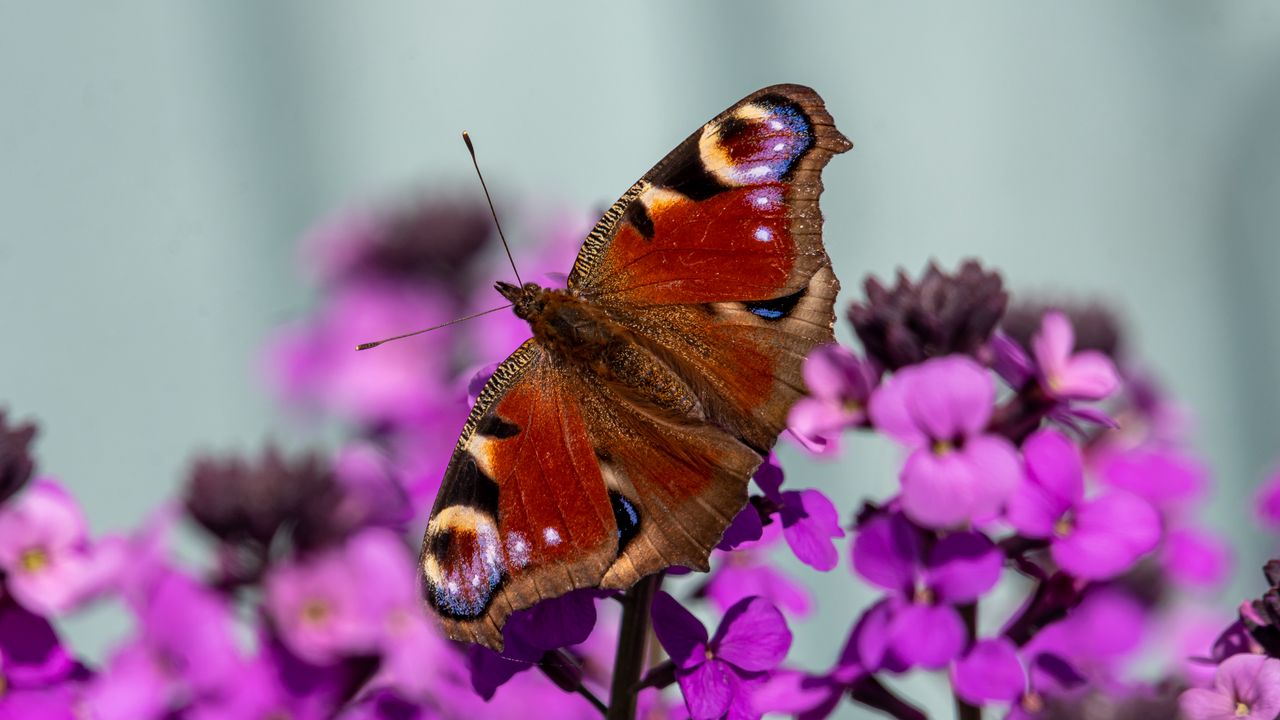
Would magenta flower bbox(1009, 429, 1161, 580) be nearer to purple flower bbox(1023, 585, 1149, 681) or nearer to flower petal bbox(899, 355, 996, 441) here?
flower petal bbox(899, 355, 996, 441)

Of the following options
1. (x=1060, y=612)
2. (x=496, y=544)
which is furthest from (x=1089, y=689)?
(x=496, y=544)

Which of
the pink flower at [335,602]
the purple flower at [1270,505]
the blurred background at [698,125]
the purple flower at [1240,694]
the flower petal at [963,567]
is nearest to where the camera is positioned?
the purple flower at [1240,694]

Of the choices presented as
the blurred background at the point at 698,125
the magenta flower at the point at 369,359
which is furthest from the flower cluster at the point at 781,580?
the blurred background at the point at 698,125

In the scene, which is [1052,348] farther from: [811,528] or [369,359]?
[369,359]

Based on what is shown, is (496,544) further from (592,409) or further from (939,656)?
(939,656)

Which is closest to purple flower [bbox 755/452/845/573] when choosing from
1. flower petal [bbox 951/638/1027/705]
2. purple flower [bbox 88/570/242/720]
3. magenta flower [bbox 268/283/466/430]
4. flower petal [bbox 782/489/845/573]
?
flower petal [bbox 782/489/845/573]

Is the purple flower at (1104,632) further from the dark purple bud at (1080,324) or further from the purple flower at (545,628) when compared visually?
the purple flower at (545,628)
